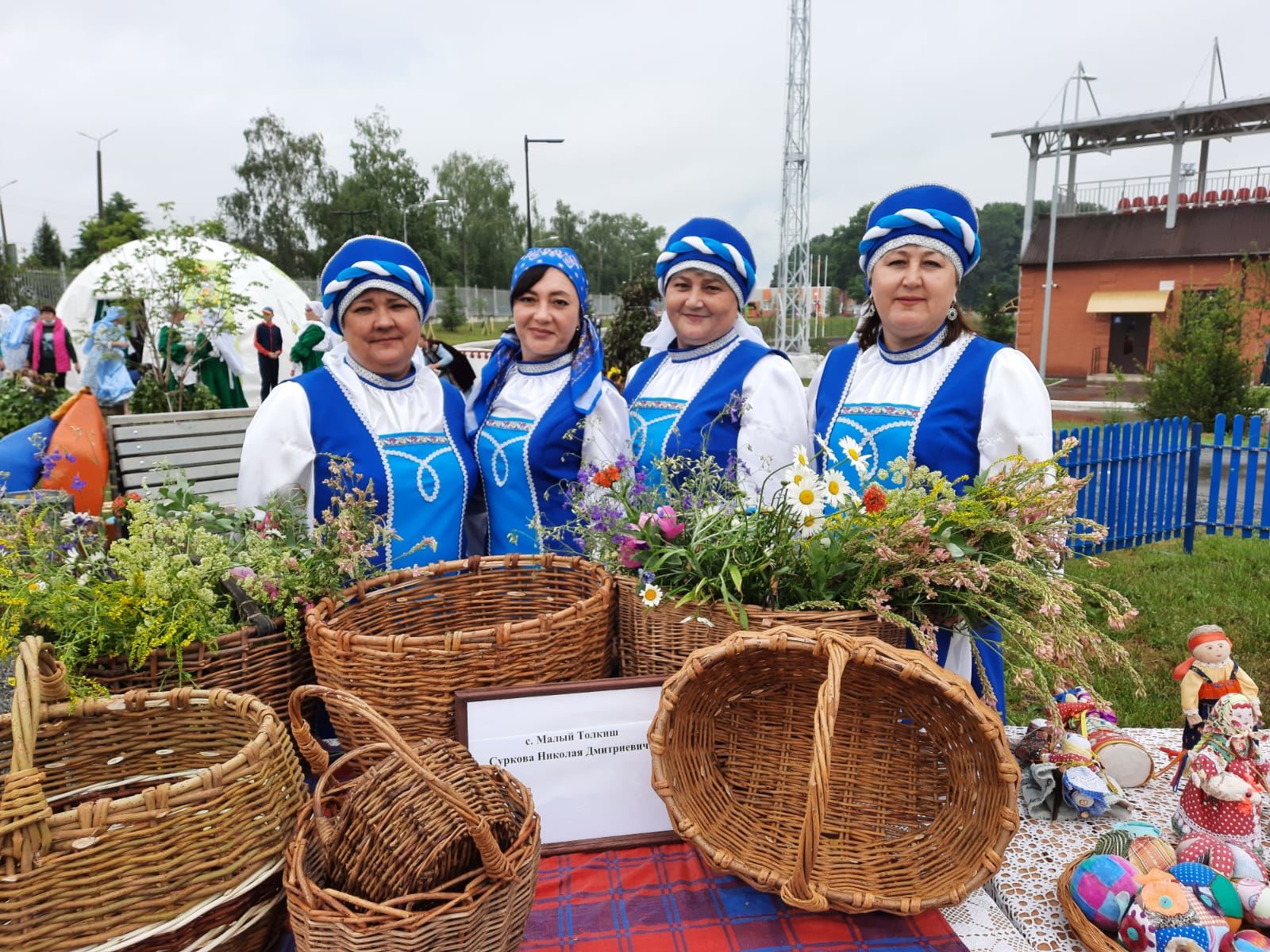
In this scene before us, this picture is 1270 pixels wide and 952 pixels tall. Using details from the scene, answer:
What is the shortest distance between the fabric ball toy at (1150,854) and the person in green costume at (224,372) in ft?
28.0

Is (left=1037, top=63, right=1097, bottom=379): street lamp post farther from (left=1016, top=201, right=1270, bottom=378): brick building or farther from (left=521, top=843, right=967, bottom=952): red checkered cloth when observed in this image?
(left=521, top=843, right=967, bottom=952): red checkered cloth

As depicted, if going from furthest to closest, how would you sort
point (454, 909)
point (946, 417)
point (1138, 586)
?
point (1138, 586) < point (946, 417) < point (454, 909)

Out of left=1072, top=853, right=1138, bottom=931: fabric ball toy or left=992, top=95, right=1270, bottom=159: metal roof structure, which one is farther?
left=992, top=95, right=1270, bottom=159: metal roof structure

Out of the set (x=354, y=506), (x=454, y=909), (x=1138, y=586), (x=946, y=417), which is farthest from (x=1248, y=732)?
(x=1138, y=586)

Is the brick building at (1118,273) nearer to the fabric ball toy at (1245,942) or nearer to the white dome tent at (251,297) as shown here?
the white dome tent at (251,297)

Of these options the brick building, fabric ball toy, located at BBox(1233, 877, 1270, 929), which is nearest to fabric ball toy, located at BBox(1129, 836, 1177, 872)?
fabric ball toy, located at BBox(1233, 877, 1270, 929)

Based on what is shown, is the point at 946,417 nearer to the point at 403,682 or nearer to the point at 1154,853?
the point at 1154,853

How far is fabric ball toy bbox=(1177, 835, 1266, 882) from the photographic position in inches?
50.3

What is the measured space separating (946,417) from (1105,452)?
5289mm

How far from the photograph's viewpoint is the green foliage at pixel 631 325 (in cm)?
1137

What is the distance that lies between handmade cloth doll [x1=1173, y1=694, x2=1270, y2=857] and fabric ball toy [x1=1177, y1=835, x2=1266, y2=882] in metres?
0.04

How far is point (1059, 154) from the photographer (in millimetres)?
22734

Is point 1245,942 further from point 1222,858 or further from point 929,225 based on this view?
point 929,225

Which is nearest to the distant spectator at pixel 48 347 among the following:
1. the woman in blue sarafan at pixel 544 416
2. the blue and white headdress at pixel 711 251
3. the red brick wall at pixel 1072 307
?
the woman in blue sarafan at pixel 544 416
